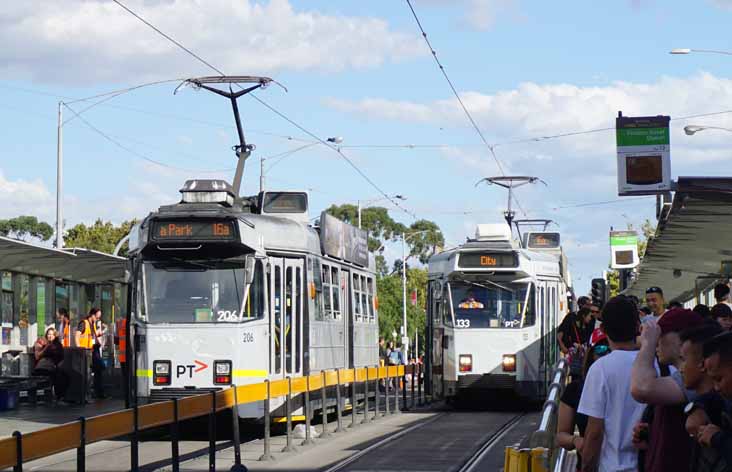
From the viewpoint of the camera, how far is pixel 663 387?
5.60 metres

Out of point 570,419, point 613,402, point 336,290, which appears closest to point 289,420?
point 336,290

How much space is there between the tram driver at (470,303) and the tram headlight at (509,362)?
1.11 m

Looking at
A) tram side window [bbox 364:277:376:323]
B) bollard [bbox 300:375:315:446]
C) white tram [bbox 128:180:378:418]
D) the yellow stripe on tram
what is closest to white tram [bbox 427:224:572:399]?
tram side window [bbox 364:277:376:323]

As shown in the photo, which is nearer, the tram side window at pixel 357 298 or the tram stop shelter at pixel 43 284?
the tram stop shelter at pixel 43 284

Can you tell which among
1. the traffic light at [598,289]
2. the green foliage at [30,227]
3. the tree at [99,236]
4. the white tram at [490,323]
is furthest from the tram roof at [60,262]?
the green foliage at [30,227]

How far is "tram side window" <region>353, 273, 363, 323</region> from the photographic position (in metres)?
25.4

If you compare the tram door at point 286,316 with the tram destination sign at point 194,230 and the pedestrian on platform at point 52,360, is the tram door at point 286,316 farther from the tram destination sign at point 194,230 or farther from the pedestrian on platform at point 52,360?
the pedestrian on platform at point 52,360

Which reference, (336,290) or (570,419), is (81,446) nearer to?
(570,419)

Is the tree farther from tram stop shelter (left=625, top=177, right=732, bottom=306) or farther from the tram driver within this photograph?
the tram driver

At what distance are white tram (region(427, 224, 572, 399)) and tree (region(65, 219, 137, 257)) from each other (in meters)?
57.9

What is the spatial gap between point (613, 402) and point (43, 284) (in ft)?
78.4

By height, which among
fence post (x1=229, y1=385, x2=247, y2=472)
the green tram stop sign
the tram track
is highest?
the green tram stop sign

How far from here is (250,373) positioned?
18.9 m

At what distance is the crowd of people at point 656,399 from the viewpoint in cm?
479
